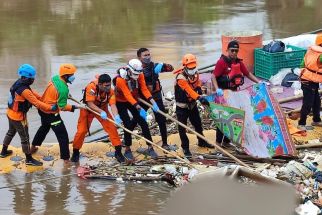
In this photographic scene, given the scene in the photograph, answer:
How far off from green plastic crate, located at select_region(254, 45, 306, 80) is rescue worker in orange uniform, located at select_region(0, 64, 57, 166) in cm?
517

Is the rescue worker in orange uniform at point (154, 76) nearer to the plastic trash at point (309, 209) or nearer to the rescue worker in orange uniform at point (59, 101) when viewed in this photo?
the rescue worker in orange uniform at point (59, 101)

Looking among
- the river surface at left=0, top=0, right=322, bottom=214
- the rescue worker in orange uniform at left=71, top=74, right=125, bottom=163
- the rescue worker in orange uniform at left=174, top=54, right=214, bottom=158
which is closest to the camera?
the river surface at left=0, top=0, right=322, bottom=214

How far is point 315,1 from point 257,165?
64.1ft

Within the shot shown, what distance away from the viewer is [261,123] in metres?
8.05

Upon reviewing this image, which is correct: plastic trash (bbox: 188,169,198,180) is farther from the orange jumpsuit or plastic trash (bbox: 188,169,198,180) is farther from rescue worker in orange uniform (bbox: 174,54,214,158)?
the orange jumpsuit

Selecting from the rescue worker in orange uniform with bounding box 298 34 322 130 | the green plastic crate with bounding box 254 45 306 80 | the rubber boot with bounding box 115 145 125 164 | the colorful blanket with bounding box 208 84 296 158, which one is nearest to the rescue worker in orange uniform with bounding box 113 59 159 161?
the rubber boot with bounding box 115 145 125 164

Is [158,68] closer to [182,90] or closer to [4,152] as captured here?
[182,90]

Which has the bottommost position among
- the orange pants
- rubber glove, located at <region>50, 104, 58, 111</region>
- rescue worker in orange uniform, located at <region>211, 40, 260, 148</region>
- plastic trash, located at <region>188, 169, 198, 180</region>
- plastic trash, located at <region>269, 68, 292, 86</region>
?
plastic trash, located at <region>188, 169, 198, 180</region>

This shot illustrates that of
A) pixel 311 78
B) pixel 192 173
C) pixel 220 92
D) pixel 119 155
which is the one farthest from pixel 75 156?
pixel 311 78

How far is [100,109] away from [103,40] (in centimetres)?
982

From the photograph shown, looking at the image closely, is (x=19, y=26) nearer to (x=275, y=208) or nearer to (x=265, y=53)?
(x=265, y=53)

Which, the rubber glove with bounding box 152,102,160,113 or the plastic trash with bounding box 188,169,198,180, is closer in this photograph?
the plastic trash with bounding box 188,169,198,180

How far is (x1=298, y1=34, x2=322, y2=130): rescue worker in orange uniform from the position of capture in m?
8.88

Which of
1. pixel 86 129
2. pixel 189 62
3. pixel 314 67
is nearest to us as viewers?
pixel 189 62
